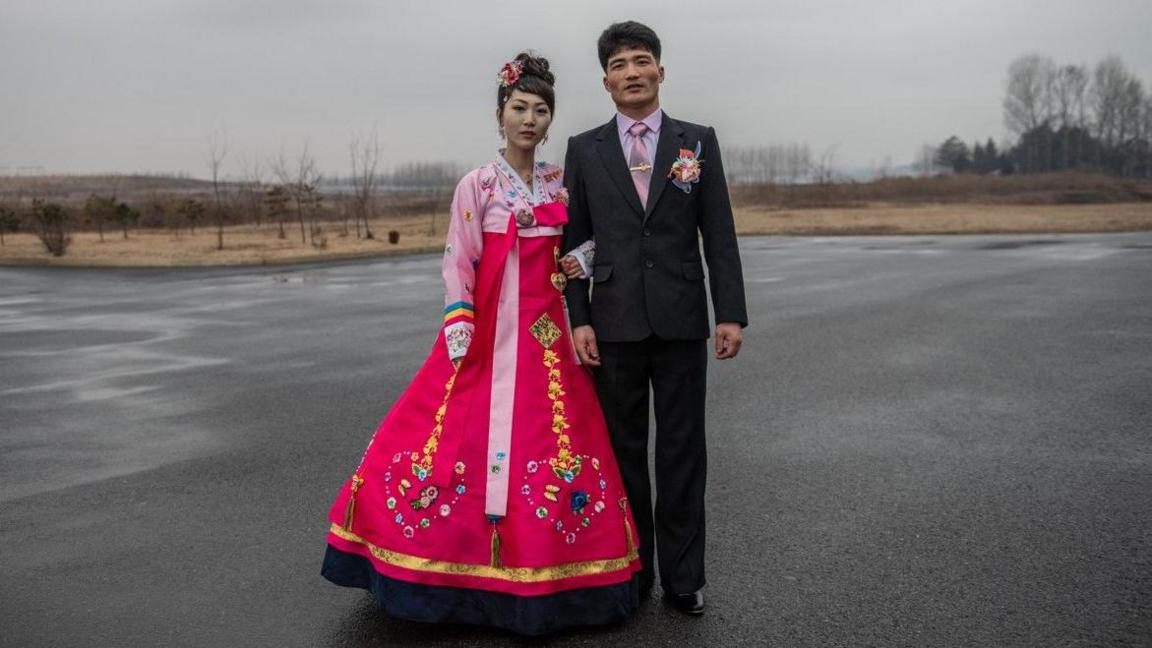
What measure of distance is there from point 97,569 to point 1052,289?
41.2 feet

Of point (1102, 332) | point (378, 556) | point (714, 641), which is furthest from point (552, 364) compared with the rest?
point (1102, 332)

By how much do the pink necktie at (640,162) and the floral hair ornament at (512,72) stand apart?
1.35 ft

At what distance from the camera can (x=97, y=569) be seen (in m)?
3.72

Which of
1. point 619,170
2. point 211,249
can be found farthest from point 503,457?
point 211,249

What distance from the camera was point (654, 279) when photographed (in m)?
3.16

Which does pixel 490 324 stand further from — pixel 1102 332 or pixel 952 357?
pixel 1102 332

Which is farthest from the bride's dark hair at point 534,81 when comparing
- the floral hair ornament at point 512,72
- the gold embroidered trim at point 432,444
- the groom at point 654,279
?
the gold embroidered trim at point 432,444

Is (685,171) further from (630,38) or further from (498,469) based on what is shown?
(498,469)

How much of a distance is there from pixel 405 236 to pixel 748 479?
97.4ft

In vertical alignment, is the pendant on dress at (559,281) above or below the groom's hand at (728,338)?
above

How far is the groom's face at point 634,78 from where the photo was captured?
3.07 m

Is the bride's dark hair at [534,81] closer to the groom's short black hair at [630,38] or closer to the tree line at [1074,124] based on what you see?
the groom's short black hair at [630,38]

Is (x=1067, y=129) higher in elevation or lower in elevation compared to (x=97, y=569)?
higher

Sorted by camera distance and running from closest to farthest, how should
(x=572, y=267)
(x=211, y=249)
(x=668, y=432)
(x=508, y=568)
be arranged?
A: (x=508, y=568) → (x=572, y=267) → (x=668, y=432) → (x=211, y=249)
